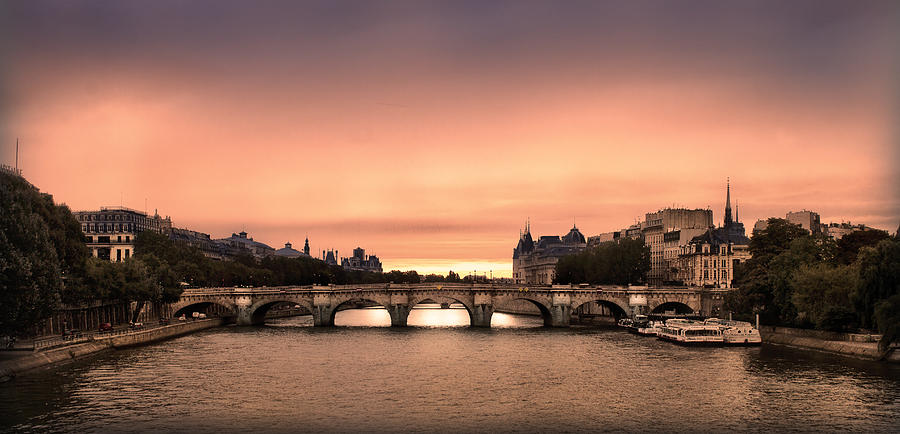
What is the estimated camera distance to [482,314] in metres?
124

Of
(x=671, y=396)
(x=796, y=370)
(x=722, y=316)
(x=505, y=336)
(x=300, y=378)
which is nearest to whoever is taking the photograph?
(x=671, y=396)

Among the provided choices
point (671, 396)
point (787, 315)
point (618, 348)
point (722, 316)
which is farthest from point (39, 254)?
point (722, 316)

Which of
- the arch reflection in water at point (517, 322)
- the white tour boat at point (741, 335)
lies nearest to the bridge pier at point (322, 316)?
the arch reflection in water at point (517, 322)

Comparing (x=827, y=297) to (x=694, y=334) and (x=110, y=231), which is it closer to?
(x=694, y=334)

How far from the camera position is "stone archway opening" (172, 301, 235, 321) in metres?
130

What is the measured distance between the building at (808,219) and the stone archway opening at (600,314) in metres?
47.1

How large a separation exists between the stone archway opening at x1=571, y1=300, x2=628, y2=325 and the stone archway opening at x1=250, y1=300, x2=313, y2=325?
4242cm

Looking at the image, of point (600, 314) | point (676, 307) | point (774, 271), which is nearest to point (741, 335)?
point (774, 271)

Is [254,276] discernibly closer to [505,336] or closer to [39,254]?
[505,336]

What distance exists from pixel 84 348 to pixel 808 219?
155532 mm

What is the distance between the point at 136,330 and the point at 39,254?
3026 cm

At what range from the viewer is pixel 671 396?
5700 cm

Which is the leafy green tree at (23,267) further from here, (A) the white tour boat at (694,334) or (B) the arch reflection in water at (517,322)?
(B) the arch reflection in water at (517,322)

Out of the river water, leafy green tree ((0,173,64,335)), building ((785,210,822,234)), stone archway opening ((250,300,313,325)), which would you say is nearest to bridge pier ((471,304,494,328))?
stone archway opening ((250,300,313,325))
